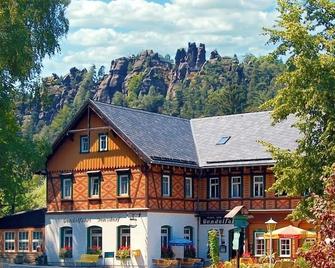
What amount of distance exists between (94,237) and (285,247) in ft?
33.0

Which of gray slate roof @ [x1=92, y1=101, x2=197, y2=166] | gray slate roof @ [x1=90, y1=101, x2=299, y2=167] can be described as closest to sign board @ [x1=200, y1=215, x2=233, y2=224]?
gray slate roof @ [x1=90, y1=101, x2=299, y2=167]

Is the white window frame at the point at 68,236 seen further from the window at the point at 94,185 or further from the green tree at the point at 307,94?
the green tree at the point at 307,94

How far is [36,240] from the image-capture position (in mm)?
47875

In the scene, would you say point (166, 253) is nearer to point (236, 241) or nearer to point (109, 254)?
point (109, 254)

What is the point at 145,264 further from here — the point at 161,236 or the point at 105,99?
the point at 105,99

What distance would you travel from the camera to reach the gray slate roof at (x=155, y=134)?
43125 millimetres

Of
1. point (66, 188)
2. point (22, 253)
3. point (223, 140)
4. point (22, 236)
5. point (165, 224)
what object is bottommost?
point (22, 253)

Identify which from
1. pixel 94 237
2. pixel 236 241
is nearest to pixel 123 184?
pixel 94 237

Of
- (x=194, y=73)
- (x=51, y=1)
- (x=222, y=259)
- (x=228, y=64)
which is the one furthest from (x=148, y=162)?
(x=194, y=73)

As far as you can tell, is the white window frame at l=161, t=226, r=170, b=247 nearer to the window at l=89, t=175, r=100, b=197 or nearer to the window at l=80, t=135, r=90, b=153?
the window at l=89, t=175, r=100, b=197

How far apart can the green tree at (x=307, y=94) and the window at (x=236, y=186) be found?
1385cm

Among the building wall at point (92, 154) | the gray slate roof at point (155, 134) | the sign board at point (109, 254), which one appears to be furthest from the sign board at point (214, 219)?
the sign board at point (109, 254)

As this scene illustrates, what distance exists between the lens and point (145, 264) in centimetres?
4206

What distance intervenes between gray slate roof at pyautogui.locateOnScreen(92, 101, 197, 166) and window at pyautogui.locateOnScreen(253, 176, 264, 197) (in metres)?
3.64
